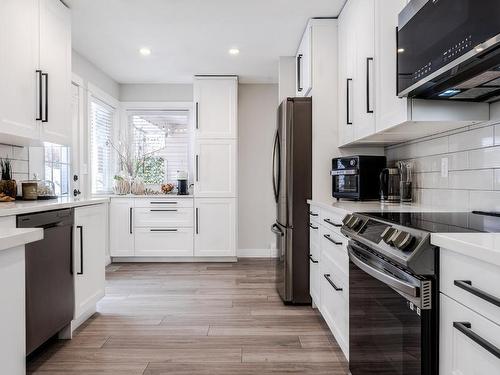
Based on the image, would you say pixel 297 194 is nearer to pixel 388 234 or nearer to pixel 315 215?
pixel 315 215

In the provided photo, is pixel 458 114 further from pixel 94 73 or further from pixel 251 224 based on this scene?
pixel 94 73

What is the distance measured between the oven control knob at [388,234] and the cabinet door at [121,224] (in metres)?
3.96

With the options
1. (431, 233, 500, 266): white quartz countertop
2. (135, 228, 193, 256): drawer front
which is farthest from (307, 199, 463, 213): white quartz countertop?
(135, 228, 193, 256): drawer front

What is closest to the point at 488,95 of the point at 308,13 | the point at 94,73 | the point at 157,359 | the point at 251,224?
the point at 308,13

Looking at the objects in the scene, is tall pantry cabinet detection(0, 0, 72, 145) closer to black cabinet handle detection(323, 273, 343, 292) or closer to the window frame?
the window frame

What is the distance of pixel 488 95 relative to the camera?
1.67 m

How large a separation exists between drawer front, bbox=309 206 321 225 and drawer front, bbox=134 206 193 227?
2.17 m

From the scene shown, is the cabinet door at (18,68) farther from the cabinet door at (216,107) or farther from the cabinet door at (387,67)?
the cabinet door at (216,107)

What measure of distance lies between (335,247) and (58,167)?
285 cm

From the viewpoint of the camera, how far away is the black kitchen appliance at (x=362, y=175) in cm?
267

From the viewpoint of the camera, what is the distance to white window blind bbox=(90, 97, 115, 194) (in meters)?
4.45

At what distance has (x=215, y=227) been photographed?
478 centimetres

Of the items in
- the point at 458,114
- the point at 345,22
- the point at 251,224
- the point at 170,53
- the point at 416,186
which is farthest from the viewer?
the point at 251,224

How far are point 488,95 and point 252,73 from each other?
336 cm
